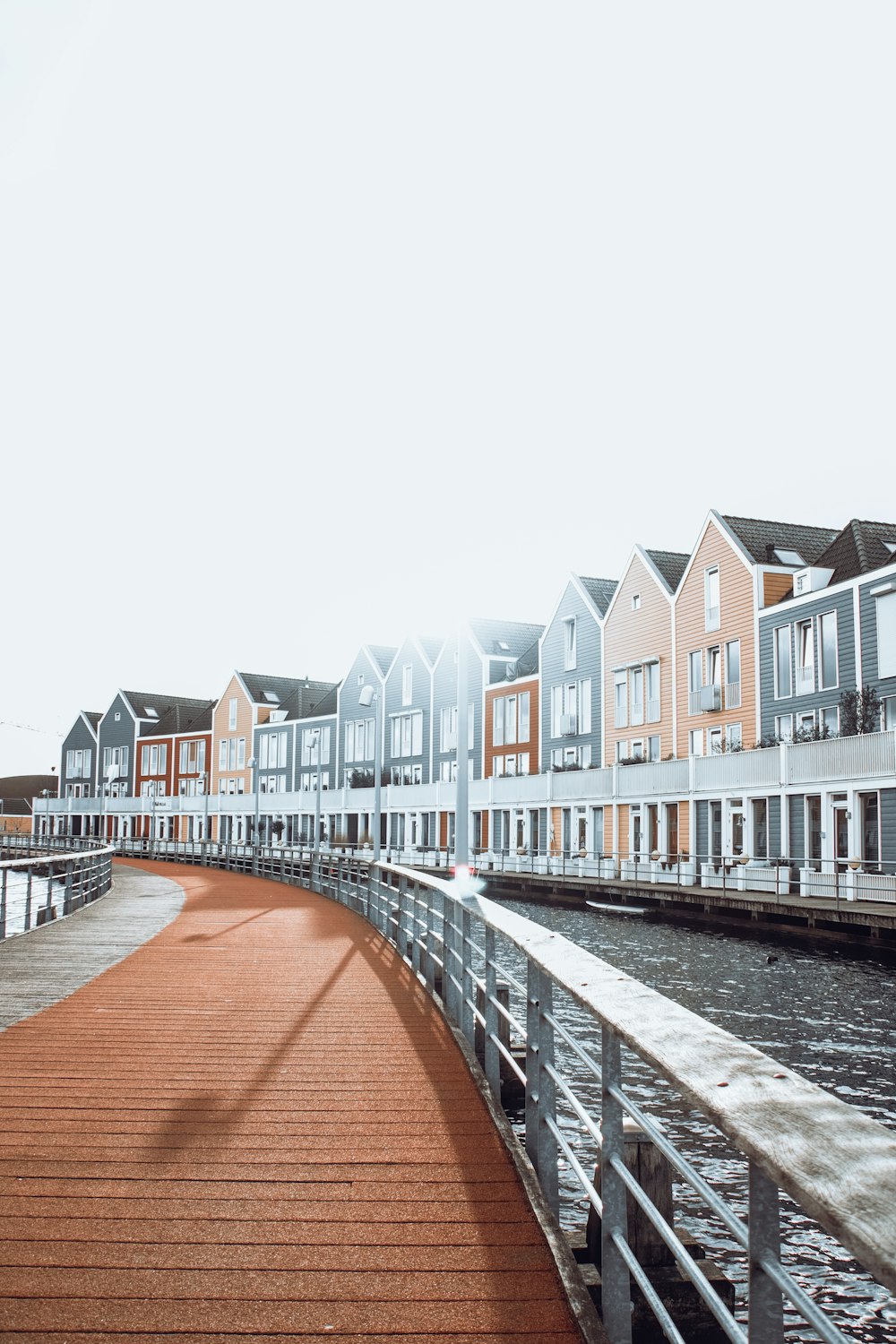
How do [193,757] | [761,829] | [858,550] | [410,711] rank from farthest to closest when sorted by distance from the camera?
[193,757] → [410,711] → [858,550] → [761,829]

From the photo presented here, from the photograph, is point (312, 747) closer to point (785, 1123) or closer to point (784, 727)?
point (784, 727)

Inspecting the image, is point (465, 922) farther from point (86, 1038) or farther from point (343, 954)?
point (343, 954)

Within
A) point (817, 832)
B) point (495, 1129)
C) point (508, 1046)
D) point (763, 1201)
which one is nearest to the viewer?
point (763, 1201)

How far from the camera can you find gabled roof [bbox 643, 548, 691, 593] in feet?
147

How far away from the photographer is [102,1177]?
18.1 feet

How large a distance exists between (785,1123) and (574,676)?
4798 centimetres

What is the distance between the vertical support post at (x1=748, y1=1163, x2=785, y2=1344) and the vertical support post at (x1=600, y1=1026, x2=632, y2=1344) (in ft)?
4.54

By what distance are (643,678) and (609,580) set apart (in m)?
8.63

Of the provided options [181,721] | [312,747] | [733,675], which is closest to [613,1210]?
[733,675]

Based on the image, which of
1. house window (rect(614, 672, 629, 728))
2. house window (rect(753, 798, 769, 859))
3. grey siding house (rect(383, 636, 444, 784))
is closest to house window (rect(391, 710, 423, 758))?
grey siding house (rect(383, 636, 444, 784))

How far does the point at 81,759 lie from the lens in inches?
3947

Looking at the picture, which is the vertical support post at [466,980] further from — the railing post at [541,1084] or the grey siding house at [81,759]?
the grey siding house at [81,759]

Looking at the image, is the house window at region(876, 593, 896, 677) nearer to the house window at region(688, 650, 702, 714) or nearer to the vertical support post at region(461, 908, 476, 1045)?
the house window at region(688, 650, 702, 714)

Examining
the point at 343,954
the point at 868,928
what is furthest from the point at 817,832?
the point at 343,954
